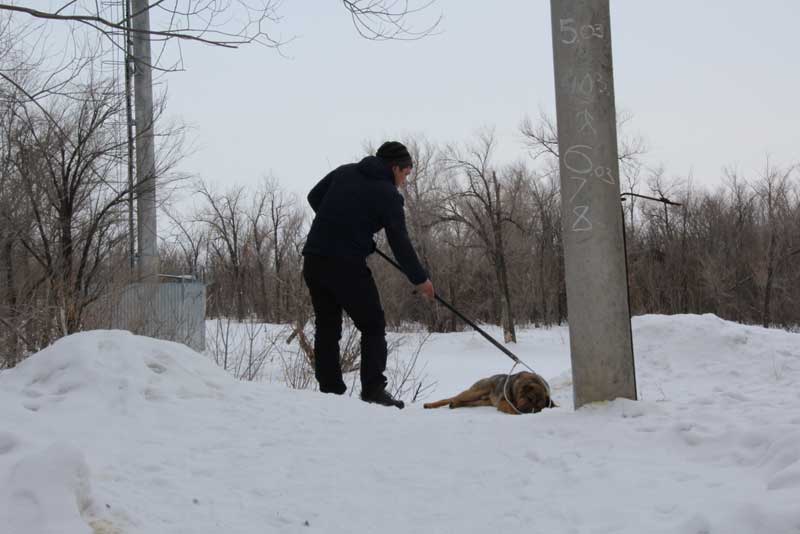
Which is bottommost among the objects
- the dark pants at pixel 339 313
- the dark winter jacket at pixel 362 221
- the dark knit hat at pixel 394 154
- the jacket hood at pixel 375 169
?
the dark pants at pixel 339 313

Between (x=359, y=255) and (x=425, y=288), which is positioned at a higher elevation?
(x=359, y=255)

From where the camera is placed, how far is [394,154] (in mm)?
5000

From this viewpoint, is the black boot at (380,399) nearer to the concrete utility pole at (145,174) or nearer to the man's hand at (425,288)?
the man's hand at (425,288)

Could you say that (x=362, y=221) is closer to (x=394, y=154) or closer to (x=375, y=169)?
(x=375, y=169)

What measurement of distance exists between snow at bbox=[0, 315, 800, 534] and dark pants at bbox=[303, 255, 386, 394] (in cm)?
64

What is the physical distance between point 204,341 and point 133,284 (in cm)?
124

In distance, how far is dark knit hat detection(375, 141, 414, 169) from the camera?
500 centimetres

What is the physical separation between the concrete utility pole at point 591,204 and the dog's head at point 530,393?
0.94 m

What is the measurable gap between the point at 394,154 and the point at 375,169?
23cm

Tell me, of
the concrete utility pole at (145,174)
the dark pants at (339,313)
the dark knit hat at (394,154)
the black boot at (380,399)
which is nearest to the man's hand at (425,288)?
the dark pants at (339,313)

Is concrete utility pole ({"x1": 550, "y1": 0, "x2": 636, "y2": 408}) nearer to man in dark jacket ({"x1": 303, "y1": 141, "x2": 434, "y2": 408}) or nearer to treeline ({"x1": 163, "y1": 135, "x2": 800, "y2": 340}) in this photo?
man in dark jacket ({"x1": 303, "y1": 141, "x2": 434, "y2": 408})

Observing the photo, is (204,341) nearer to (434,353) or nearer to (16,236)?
(16,236)

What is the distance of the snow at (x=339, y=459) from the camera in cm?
224

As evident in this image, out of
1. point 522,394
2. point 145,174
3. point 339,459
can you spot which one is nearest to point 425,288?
point 522,394
